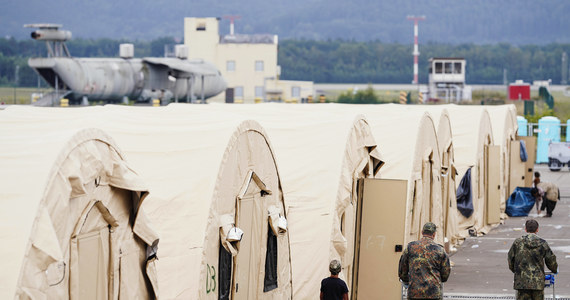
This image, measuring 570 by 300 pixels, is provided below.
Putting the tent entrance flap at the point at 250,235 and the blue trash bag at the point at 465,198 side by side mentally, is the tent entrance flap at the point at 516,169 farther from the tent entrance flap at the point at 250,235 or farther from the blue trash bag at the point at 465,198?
the tent entrance flap at the point at 250,235

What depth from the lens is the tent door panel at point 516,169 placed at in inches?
1112

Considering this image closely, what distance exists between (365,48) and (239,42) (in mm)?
108279

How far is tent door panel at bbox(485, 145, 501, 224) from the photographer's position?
23.6 meters

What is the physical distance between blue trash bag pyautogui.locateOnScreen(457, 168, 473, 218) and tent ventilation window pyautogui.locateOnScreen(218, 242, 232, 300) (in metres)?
12.6

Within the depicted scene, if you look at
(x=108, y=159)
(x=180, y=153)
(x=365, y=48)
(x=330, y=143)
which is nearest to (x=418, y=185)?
(x=330, y=143)

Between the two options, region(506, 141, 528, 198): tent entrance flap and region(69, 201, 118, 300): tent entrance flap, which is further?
region(506, 141, 528, 198): tent entrance flap

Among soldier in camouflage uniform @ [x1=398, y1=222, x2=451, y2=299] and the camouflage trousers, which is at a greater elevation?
soldier in camouflage uniform @ [x1=398, y1=222, x2=451, y2=299]

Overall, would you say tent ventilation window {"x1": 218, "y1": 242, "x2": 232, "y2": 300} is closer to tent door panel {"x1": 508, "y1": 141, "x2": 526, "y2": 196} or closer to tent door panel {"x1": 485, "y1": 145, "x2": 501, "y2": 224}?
tent door panel {"x1": 485, "y1": 145, "x2": 501, "y2": 224}

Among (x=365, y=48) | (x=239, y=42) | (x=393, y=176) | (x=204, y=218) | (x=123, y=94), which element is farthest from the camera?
(x=365, y=48)

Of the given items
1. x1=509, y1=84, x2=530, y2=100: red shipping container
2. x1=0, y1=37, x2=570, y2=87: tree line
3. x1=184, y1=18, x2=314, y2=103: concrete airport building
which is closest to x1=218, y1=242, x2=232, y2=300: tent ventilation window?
x1=509, y1=84, x2=530, y2=100: red shipping container

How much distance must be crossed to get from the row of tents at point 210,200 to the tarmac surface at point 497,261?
111cm

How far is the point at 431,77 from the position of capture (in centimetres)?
8419

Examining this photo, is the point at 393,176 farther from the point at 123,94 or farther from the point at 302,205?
the point at 123,94

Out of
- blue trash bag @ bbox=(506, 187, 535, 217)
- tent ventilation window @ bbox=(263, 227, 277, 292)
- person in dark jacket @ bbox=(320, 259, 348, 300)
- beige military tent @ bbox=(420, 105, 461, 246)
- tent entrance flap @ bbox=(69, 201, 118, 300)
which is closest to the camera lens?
tent entrance flap @ bbox=(69, 201, 118, 300)
